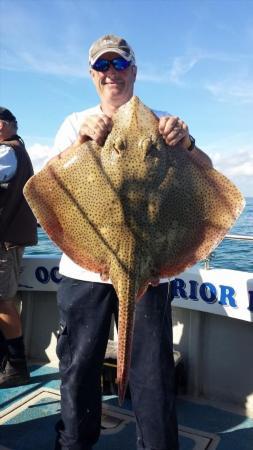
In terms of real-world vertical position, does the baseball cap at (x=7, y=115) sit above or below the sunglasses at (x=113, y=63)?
above

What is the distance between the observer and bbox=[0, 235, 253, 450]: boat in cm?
343

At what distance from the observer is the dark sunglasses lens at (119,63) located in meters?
2.42

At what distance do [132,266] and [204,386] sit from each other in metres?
2.67

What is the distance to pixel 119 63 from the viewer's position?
2.43 m

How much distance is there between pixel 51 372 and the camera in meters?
4.64

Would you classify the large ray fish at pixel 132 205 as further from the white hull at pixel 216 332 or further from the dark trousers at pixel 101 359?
the white hull at pixel 216 332

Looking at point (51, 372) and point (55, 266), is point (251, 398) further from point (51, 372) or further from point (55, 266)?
point (55, 266)

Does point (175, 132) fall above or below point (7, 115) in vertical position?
below

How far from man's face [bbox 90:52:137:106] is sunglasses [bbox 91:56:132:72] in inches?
0.7

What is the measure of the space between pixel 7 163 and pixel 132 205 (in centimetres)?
257

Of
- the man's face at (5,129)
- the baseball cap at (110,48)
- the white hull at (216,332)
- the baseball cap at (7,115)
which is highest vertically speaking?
the baseball cap at (7,115)

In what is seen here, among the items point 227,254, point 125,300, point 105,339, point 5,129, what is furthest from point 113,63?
point 227,254

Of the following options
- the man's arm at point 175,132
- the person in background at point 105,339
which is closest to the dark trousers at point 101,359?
the person in background at point 105,339

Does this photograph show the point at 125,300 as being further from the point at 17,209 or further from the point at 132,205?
the point at 17,209
